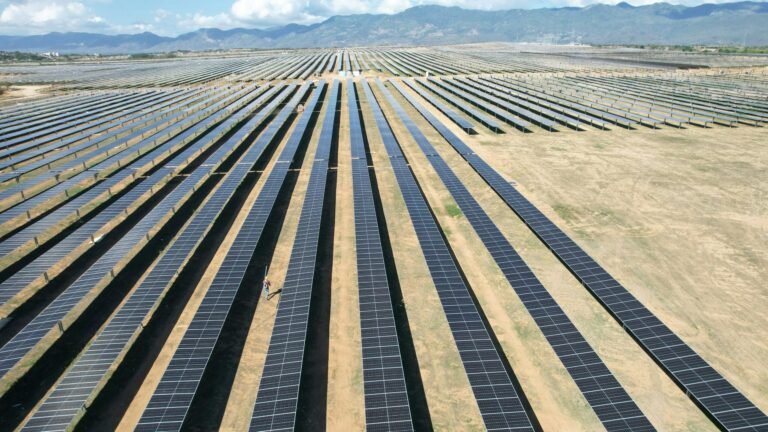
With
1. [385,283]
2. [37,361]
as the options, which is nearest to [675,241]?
[385,283]

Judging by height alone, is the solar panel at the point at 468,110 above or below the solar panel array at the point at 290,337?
above

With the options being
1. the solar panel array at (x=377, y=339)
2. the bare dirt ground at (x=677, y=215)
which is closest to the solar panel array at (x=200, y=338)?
the solar panel array at (x=377, y=339)

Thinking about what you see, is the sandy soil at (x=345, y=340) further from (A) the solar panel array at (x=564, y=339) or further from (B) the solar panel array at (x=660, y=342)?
(B) the solar panel array at (x=660, y=342)

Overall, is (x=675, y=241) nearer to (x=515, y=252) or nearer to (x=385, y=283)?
(x=515, y=252)

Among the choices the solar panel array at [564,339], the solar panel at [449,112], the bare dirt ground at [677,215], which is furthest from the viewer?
the solar panel at [449,112]

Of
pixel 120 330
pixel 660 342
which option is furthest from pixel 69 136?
pixel 660 342
